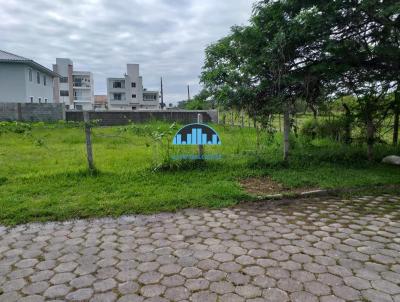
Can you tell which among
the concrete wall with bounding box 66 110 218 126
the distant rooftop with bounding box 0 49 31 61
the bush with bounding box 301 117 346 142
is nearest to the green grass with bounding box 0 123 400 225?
the bush with bounding box 301 117 346 142

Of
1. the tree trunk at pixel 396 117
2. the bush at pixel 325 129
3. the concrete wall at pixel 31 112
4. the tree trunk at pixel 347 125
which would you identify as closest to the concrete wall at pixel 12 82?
the concrete wall at pixel 31 112

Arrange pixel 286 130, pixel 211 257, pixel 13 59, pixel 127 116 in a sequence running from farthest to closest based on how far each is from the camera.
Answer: pixel 13 59 → pixel 127 116 → pixel 286 130 → pixel 211 257

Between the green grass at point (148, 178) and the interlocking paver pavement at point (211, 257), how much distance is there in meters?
0.38

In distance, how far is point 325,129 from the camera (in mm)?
9570

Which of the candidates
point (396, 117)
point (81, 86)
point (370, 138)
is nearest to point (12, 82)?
point (370, 138)

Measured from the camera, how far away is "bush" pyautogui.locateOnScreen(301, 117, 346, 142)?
8906 mm

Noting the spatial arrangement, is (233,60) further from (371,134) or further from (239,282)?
(239,282)

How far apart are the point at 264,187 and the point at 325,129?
4.57 meters

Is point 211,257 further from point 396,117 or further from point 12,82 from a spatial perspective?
point 12,82

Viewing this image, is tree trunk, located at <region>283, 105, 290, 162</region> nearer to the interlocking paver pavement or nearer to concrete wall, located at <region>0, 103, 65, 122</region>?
the interlocking paver pavement

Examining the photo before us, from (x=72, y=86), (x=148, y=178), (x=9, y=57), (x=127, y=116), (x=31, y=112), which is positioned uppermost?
(x=72, y=86)

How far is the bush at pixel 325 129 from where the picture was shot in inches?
351

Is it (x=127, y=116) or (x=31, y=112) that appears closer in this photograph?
(x=31, y=112)

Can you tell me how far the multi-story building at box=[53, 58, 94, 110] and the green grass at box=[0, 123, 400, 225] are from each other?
4650 centimetres
